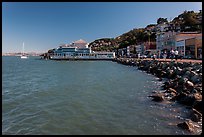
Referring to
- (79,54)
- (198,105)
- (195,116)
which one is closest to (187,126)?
(195,116)

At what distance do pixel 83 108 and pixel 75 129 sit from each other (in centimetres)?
285

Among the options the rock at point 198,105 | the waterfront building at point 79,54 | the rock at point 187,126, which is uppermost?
the waterfront building at point 79,54

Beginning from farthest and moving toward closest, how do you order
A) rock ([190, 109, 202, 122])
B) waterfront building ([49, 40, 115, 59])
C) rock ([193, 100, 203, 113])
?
waterfront building ([49, 40, 115, 59])
rock ([193, 100, 203, 113])
rock ([190, 109, 202, 122])

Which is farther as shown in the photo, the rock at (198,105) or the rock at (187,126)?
the rock at (198,105)

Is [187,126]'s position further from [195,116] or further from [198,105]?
[198,105]

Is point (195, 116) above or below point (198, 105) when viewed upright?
below

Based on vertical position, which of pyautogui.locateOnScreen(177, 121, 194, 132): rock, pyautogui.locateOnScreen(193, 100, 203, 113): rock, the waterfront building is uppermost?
the waterfront building

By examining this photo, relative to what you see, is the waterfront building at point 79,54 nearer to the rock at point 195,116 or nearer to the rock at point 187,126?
the rock at point 195,116

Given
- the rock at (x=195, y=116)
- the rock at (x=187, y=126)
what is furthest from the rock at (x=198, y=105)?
the rock at (x=187, y=126)

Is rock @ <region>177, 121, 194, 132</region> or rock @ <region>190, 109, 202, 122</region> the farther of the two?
rock @ <region>190, 109, 202, 122</region>

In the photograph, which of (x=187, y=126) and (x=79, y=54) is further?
(x=79, y=54)

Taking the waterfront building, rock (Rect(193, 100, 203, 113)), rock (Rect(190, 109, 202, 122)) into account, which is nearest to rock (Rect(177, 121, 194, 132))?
rock (Rect(190, 109, 202, 122))

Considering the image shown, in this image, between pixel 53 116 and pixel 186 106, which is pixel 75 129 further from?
pixel 186 106

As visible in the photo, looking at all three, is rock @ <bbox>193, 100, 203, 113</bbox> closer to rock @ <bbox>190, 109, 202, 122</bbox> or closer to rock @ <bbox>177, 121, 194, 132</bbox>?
rock @ <bbox>190, 109, 202, 122</bbox>
